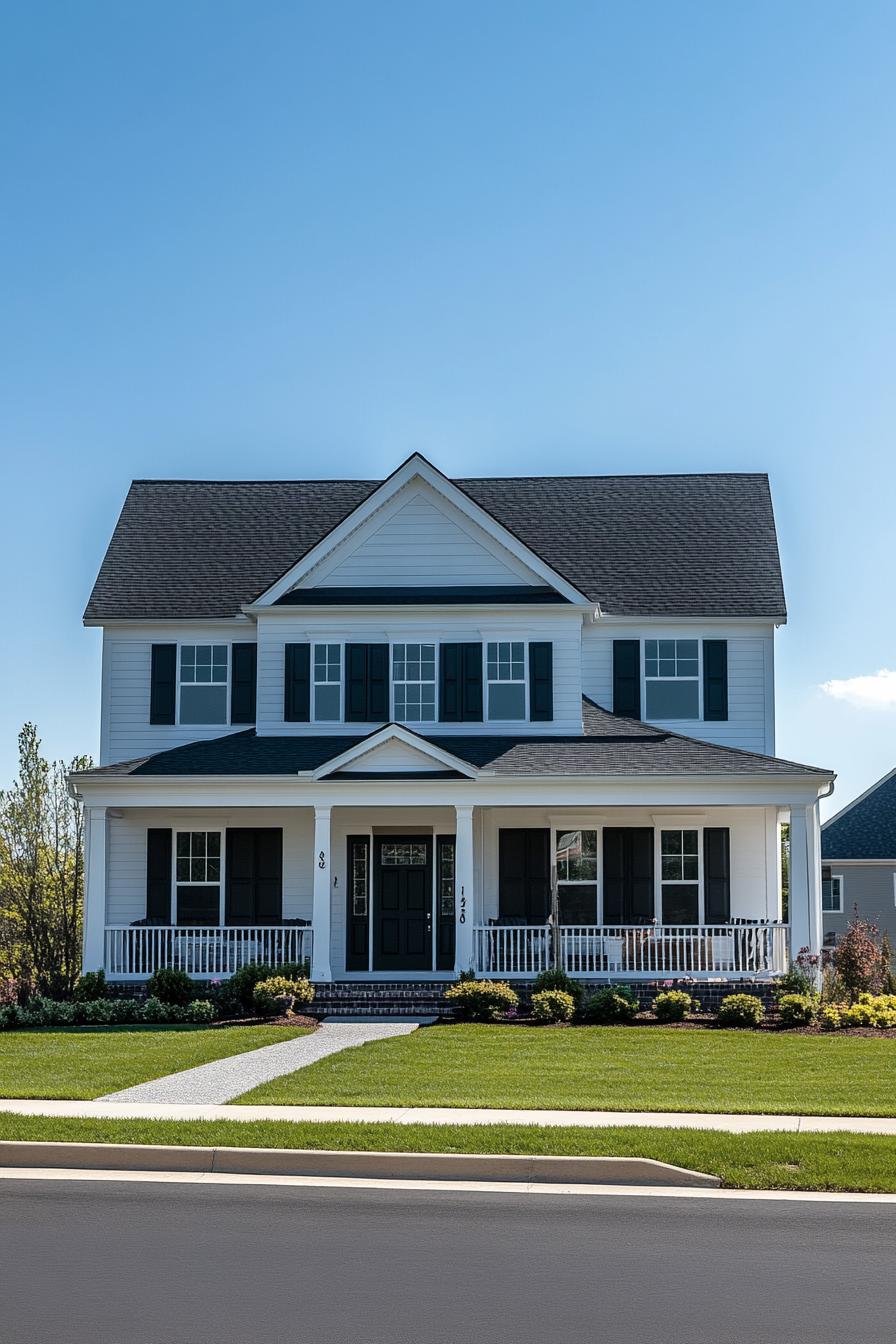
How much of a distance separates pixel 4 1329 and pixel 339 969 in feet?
63.9

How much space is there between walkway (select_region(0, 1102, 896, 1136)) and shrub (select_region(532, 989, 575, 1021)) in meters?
7.95

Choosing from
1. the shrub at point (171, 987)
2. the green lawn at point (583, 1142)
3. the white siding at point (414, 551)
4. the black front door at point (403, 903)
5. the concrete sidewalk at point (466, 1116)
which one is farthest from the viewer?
the white siding at point (414, 551)

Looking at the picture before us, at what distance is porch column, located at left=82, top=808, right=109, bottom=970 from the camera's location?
82.7 feet

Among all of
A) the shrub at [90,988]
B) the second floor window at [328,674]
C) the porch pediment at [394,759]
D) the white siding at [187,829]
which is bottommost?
the shrub at [90,988]

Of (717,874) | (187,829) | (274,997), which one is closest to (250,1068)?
(274,997)

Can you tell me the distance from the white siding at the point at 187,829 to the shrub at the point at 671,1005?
7674 mm

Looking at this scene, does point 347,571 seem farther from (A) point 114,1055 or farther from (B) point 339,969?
(A) point 114,1055

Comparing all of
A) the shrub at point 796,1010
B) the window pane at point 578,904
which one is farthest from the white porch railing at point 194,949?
the shrub at point 796,1010

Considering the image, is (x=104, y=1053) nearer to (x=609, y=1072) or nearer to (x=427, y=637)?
(x=609, y=1072)

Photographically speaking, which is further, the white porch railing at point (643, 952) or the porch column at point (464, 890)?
the white porch railing at point (643, 952)

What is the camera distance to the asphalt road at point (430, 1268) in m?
7.74

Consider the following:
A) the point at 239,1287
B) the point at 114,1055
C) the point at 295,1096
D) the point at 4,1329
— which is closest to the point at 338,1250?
the point at 239,1287

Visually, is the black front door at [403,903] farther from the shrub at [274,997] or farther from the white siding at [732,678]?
the white siding at [732,678]

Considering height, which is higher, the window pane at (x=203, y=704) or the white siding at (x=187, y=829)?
the window pane at (x=203, y=704)
